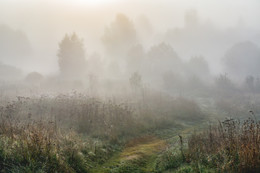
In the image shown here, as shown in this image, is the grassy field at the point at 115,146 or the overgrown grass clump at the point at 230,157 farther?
the grassy field at the point at 115,146

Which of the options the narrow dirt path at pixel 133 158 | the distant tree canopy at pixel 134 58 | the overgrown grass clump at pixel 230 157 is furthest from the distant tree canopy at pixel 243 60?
the overgrown grass clump at pixel 230 157

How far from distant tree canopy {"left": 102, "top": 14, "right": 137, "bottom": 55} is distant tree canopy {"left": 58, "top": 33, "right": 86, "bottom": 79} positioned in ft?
45.3

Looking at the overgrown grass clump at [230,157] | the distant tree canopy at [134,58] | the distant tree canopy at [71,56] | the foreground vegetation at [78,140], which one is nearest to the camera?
the overgrown grass clump at [230,157]

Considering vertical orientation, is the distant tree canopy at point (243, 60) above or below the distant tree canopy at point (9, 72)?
above

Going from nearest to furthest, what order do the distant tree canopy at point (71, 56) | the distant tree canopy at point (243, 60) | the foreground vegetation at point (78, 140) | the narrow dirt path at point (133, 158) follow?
the foreground vegetation at point (78, 140) → the narrow dirt path at point (133, 158) → the distant tree canopy at point (71, 56) → the distant tree canopy at point (243, 60)

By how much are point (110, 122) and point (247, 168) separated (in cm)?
856

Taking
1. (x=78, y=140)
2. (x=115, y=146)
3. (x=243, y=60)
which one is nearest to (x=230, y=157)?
(x=78, y=140)

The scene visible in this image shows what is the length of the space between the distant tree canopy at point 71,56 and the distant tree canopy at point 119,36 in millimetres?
13822

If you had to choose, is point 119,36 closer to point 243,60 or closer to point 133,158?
point 243,60

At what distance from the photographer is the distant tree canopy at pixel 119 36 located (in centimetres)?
5453

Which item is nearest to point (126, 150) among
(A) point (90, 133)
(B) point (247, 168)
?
(A) point (90, 133)

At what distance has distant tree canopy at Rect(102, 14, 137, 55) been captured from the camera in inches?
2147

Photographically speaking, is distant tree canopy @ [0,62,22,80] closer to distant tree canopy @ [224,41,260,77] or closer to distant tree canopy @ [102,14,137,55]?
distant tree canopy @ [102,14,137,55]

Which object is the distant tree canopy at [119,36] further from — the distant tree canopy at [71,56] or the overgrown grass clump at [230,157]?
the overgrown grass clump at [230,157]
